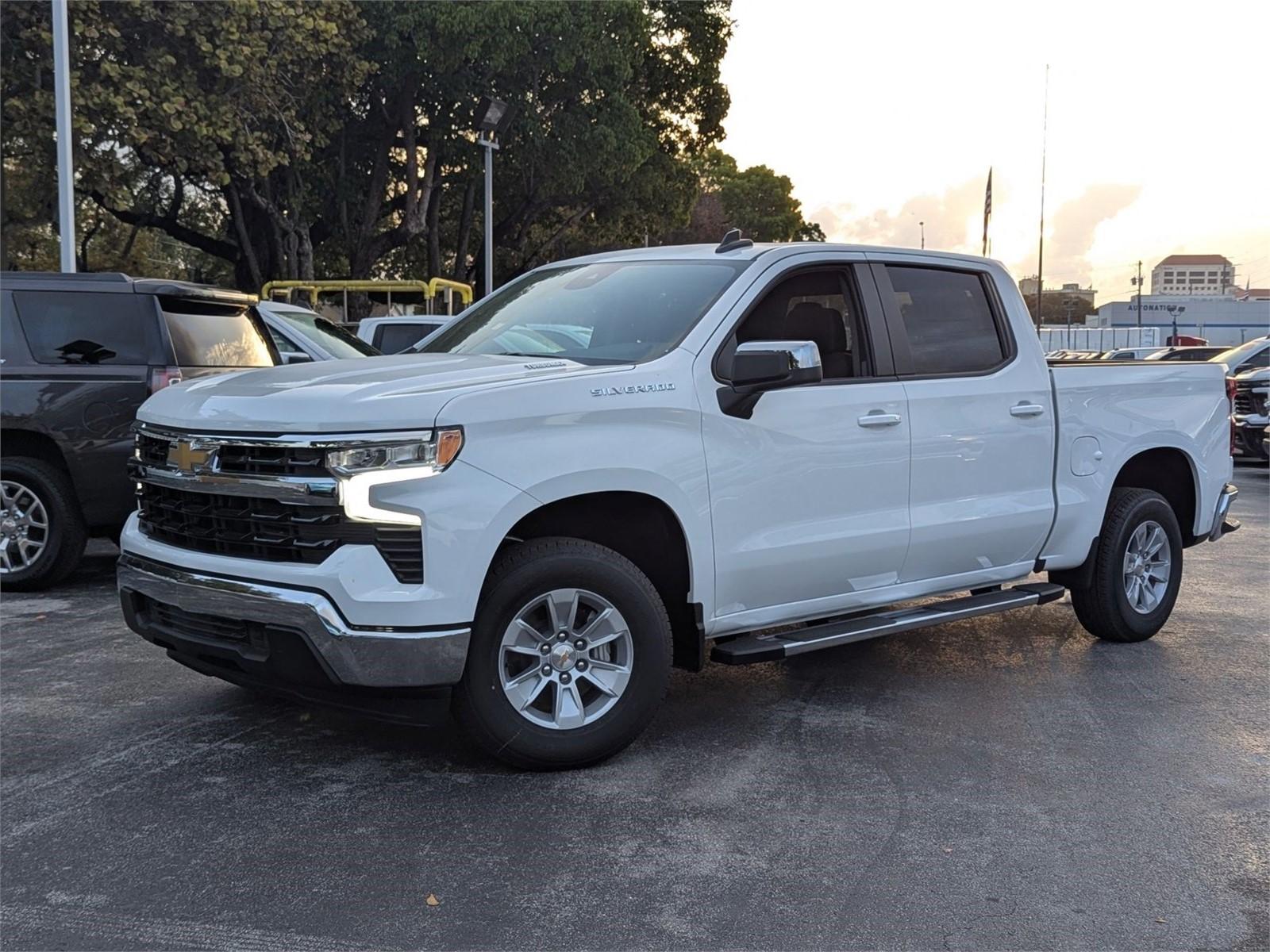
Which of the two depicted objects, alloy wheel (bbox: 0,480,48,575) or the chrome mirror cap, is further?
alloy wheel (bbox: 0,480,48,575)

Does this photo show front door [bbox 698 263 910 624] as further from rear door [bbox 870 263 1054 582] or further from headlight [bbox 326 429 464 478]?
headlight [bbox 326 429 464 478]

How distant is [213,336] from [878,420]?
492 centimetres

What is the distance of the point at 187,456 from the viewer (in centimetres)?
446

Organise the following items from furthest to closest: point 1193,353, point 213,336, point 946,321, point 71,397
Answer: point 1193,353
point 213,336
point 71,397
point 946,321

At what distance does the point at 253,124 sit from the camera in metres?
23.0

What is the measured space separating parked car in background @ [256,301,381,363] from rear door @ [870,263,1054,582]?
6.71 meters

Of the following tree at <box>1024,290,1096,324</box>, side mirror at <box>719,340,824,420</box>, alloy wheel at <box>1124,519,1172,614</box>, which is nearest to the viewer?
side mirror at <box>719,340,824,420</box>

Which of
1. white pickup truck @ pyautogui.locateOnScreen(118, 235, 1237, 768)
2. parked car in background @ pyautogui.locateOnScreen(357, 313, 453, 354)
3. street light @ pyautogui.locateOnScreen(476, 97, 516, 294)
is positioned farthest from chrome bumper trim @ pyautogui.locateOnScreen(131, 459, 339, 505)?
street light @ pyautogui.locateOnScreen(476, 97, 516, 294)

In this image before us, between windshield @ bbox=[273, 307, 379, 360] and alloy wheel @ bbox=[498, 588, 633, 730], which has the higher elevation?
windshield @ bbox=[273, 307, 379, 360]

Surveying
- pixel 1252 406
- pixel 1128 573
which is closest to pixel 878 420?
pixel 1128 573

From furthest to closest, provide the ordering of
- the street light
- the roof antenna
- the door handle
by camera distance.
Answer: the street light < the roof antenna < the door handle

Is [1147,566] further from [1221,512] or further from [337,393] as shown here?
[337,393]

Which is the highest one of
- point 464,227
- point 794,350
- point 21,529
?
point 464,227

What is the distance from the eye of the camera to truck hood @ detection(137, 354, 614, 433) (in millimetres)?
4129
